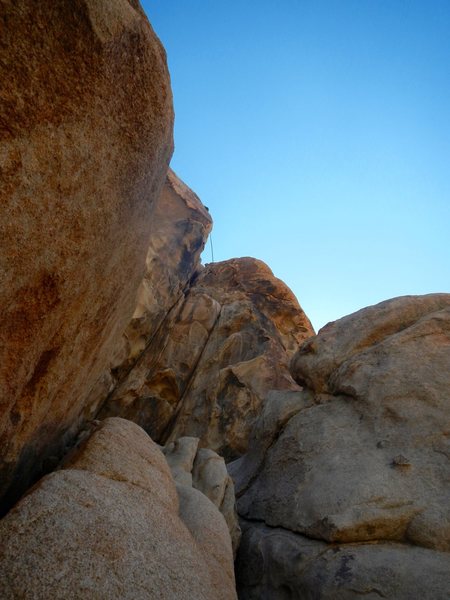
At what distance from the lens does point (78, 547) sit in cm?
309

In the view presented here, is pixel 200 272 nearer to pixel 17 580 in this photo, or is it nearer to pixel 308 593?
pixel 308 593

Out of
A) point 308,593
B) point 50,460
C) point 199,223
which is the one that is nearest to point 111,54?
point 50,460

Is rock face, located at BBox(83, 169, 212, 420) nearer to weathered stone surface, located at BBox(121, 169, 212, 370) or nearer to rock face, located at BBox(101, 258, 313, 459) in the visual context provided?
weathered stone surface, located at BBox(121, 169, 212, 370)

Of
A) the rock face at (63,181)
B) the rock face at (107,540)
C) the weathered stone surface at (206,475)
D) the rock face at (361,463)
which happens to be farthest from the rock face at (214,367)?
the rock face at (63,181)

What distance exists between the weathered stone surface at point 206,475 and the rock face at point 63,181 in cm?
242

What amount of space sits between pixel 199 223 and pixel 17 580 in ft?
59.7

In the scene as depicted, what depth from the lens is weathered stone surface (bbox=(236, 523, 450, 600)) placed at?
483 cm

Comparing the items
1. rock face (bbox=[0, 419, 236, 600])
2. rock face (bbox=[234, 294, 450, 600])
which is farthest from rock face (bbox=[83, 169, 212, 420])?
rock face (bbox=[0, 419, 236, 600])

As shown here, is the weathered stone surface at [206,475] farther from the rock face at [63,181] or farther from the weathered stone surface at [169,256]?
the weathered stone surface at [169,256]

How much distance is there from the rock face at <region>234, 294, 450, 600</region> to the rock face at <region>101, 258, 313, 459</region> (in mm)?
6159

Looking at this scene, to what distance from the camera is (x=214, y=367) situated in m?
18.1

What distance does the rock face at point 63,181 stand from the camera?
285 centimetres

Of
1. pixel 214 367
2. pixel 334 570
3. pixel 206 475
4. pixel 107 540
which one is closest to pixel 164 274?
pixel 214 367

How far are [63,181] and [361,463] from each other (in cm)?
592
